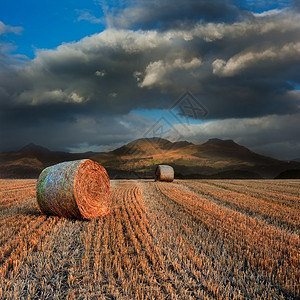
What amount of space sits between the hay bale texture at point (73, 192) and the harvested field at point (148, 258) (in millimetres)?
426

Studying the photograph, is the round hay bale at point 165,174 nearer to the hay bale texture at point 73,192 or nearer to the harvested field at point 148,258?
the hay bale texture at point 73,192

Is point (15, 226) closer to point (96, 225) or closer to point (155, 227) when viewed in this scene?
point (96, 225)

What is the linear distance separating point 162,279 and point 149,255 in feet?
2.59

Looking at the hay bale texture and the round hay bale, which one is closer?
the hay bale texture

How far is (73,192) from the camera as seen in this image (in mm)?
7168

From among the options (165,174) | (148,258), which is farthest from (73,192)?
(165,174)

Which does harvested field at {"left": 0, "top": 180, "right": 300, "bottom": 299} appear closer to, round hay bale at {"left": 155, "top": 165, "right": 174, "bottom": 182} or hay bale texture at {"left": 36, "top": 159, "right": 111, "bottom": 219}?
hay bale texture at {"left": 36, "top": 159, "right": 111, "bottom": 219}

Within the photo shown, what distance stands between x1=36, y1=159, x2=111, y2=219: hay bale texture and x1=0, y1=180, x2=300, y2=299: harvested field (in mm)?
426

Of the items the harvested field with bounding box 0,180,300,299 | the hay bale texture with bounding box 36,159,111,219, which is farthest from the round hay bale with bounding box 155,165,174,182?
the harvested field with bounding box 0,180,300,299

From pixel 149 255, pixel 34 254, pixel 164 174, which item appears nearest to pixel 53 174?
pixel 34 254

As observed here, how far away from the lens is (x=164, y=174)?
22875 mm

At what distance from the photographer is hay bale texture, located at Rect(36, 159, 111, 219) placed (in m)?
7.24

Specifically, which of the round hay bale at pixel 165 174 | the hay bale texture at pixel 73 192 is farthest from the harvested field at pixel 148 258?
the round hay bale at pixel 165 174

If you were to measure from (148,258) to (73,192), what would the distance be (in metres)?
3.70
